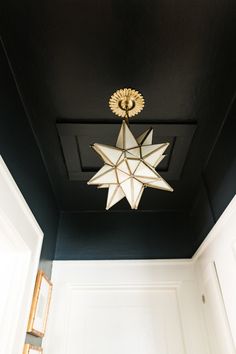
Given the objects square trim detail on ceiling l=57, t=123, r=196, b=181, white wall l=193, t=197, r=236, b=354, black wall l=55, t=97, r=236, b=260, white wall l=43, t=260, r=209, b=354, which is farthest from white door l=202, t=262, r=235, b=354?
square trim detail on ceiling l=57, t=123, r=196, b=181

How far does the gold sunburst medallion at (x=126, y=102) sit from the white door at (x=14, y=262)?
26.6 inches

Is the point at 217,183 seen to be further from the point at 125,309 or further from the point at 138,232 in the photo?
the point at 125,309

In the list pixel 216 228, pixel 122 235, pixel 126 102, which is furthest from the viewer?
pixel 122 235

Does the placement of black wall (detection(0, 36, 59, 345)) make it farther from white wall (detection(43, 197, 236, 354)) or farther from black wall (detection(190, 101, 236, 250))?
black wall (detection(190, 101, 236, 250))

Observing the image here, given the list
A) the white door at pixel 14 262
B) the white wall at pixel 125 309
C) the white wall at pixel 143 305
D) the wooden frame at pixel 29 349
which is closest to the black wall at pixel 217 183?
the white wall at pixel 143 305

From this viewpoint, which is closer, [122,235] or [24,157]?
[24,157]

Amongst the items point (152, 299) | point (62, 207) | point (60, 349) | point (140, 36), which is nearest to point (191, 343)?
point (152, 299)

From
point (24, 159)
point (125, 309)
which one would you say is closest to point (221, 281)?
point (125, 309)

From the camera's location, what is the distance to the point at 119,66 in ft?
4.33

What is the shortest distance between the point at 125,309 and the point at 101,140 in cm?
129

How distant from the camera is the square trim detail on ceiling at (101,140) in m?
1.61

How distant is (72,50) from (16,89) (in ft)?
1.22

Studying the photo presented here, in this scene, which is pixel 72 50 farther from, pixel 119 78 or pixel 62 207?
pixel 62 207

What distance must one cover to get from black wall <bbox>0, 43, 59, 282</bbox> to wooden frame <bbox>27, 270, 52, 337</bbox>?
0.13 m
